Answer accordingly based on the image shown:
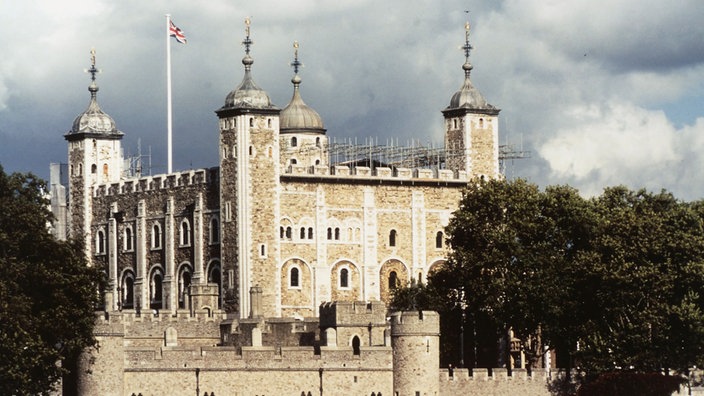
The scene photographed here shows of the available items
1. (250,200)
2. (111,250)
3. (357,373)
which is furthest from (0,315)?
(111,250)

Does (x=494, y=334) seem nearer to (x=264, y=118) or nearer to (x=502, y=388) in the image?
(x=502, y=388)

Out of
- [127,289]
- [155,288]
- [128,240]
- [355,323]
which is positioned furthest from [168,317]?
[128,240]

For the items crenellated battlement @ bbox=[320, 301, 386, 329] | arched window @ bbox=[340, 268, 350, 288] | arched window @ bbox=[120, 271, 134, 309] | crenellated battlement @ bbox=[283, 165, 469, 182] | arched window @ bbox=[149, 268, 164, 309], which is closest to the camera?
crenellated battlement @ bbox=[320, 301, 386, 329]

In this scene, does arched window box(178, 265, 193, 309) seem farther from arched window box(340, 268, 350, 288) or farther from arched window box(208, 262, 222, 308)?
arched window box(340, 268, 350, 288)

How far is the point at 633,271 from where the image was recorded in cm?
9919

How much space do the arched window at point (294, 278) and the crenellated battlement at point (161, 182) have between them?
21.5ft

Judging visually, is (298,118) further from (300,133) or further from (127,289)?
(127,289)

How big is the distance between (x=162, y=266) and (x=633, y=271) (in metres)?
37.3

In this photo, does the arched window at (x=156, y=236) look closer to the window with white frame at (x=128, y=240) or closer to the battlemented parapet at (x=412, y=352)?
the window with white frame at (x=128, y=240)

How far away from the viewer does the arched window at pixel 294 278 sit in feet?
403

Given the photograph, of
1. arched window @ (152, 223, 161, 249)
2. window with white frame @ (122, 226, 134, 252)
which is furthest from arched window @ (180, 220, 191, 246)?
window with white frame @ (122, 226, 134, 252)

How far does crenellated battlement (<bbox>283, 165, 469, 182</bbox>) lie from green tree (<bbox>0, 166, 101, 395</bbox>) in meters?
35.6

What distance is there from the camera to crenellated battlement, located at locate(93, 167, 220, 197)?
12581 cm

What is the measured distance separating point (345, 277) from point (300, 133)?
1532 cm
